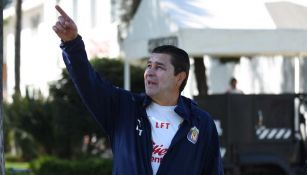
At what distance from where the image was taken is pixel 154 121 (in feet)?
14.4

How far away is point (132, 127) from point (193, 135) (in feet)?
1.07

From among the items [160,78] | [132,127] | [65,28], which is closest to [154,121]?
[132,127]

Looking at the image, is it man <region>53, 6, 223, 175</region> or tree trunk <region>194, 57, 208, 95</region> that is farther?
tree trunk <region>194, 57, 208, 95</region>

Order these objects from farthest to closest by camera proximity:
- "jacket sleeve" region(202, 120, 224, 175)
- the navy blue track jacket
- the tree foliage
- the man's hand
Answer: the tree foliage
"jacket sleeve" region(202, 120, 224, 175)
the navy blue track jacket
the man's hand

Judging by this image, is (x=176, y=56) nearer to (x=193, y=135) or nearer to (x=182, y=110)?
(x=182, y=110)

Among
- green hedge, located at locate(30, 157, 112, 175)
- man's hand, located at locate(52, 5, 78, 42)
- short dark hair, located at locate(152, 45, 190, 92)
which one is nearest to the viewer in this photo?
man's hand, located at locate(52, 5, 78, 42)

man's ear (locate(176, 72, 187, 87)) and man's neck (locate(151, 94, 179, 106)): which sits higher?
man's ear (locate(176, 72, 187, 87))

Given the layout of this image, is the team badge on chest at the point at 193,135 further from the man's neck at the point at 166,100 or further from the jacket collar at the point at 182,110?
the man's neck at the point at 166,100

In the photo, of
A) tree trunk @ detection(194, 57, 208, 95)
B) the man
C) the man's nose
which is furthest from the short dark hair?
tree trunk @ detection(194, 57, 208, 95)

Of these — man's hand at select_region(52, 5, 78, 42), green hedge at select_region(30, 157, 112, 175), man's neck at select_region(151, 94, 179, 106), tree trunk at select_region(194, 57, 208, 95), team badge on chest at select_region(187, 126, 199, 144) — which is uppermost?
man's hand at select_region(52, 5, 78, 42)

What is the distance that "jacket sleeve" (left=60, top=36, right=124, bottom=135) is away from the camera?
412 centimetres

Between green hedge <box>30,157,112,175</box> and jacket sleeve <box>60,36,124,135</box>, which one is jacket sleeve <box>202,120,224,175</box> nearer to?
jacket sleeve <box>60,36,124,135</box>

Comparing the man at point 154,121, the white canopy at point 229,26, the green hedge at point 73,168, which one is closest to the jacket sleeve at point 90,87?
the man at point 154,121

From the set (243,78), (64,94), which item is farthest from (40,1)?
(64,94)
